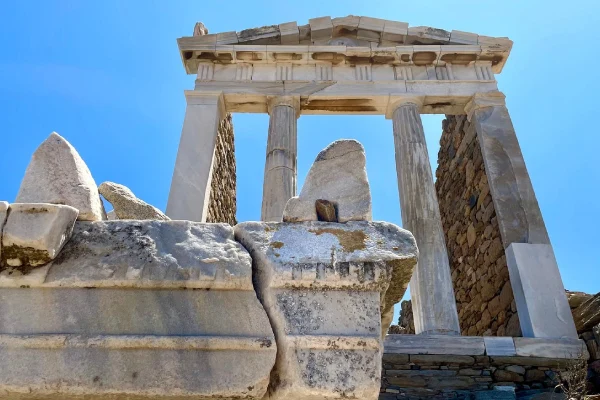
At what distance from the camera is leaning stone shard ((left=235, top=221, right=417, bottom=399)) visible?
5.45 feet

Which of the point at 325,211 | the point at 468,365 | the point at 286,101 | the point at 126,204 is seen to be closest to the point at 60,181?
the point at 126,204

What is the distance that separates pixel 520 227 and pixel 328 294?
250 inches

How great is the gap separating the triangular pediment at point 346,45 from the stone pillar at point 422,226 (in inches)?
46.6

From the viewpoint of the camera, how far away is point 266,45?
9.29m

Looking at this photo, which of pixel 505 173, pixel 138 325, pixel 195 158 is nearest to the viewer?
pixel 138 325

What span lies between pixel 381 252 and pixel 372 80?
7706 millimetres

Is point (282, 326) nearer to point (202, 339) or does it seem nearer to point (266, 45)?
point (202, 339)

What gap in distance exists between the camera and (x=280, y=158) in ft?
26.3

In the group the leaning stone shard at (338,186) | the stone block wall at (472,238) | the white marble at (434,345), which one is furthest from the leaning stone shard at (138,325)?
the stone block wall at (472,238)

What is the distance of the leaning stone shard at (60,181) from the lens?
6.46 ft

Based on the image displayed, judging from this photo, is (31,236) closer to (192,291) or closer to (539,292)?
(192,291)

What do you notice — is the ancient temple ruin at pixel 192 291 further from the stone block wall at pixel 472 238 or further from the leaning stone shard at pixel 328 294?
the stone block wall at pixel 472 238

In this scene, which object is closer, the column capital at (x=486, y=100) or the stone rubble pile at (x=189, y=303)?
the stone rubble pile at (x=189, y=303)

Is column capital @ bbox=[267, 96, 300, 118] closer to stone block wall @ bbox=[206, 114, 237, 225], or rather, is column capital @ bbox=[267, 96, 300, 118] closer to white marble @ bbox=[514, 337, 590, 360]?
stone block wall @ bbox=[206, 114, 237, 225]
